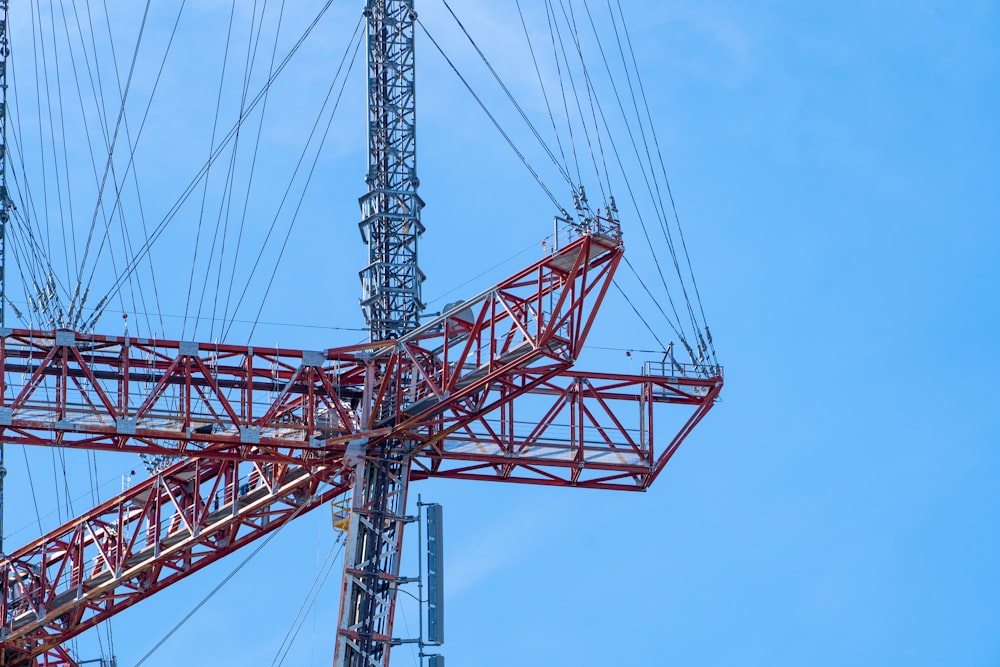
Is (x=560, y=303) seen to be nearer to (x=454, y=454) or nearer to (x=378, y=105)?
(x=454, y=454)

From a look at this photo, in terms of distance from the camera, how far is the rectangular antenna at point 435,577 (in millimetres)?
85688

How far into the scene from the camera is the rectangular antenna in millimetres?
85688

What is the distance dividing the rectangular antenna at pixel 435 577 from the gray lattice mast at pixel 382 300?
1.10 meters

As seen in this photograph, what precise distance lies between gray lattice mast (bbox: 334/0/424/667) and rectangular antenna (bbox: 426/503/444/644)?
1.10 m

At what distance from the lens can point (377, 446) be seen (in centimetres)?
8681

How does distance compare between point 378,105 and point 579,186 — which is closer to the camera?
point 579,186

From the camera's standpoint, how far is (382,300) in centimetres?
9019

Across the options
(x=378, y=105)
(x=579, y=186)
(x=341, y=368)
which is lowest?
(x=341, y=368)

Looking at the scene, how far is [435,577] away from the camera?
86.6 meters

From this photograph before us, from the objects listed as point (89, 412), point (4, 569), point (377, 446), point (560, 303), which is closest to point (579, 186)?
point (560, 303)

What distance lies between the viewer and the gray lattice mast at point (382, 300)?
281 feet

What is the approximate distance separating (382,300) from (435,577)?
34.9 feet

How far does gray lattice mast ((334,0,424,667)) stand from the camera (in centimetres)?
8550

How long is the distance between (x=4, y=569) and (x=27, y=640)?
309cm
